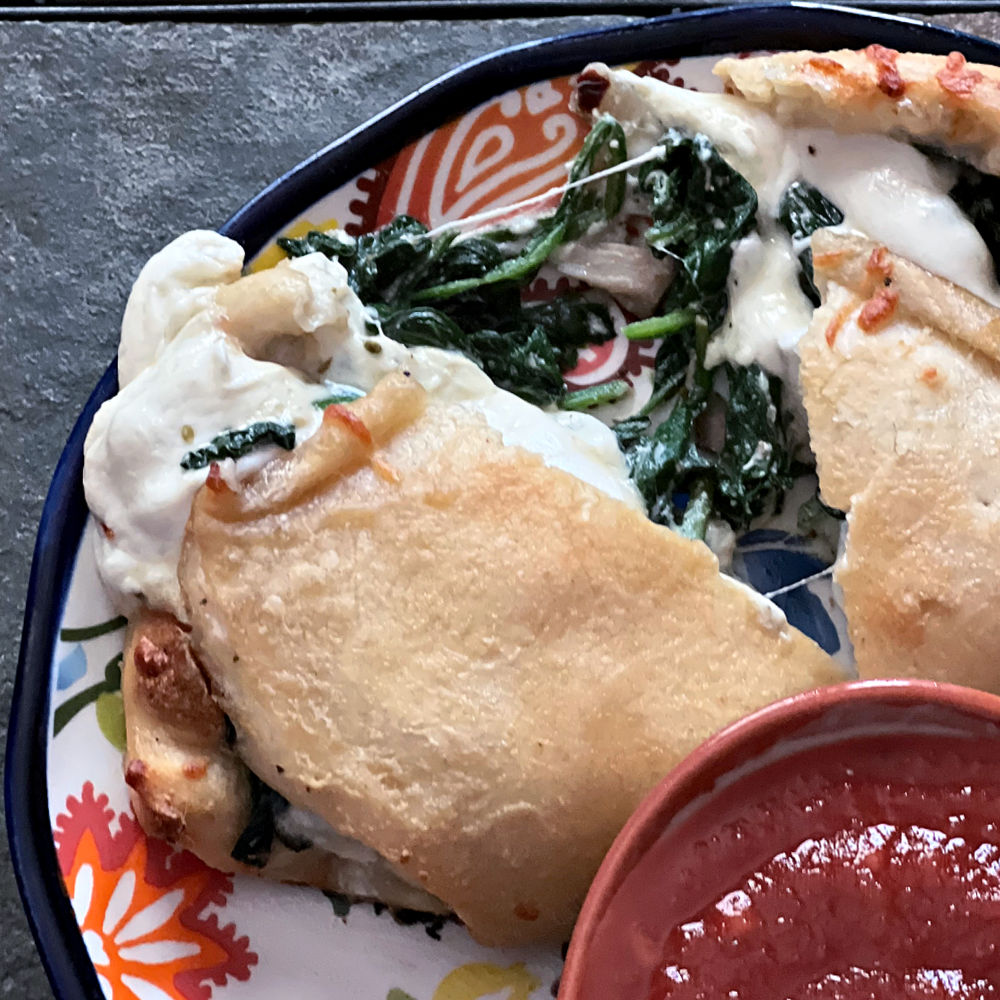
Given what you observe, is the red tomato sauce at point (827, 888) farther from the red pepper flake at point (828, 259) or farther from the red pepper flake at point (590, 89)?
the red pepper flake at point (590, 89)

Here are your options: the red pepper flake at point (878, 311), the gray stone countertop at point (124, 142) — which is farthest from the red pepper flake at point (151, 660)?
the red pepper flake at point (878, 311)

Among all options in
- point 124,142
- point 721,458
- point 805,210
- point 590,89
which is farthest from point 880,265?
point 124,142

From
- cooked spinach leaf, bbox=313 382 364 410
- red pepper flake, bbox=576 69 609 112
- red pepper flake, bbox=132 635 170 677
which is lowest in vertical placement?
red pepper flake, bbox=132 635 170 677

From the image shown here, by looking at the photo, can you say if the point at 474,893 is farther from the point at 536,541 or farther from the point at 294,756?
the point at 536,541

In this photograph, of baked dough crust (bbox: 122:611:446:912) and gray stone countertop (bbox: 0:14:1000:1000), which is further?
gray stone countertop (bbox: 0:14:1000:1000)

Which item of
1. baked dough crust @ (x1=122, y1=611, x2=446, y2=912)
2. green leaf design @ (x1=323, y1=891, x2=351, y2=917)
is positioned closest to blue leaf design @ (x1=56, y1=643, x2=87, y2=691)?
baked dough crust @ (x1=122, y1=611, x2=446, y2=912)

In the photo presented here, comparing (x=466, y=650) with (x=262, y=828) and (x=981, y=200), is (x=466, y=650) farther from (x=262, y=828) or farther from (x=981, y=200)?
(x=981, y=200)

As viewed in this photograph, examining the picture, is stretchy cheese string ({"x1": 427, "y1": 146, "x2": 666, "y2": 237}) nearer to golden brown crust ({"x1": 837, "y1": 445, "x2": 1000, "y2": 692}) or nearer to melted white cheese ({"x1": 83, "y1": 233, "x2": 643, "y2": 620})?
melted white cheese ({"x1": 83, "y1": 233, "x2": 643, "y2": 620})
